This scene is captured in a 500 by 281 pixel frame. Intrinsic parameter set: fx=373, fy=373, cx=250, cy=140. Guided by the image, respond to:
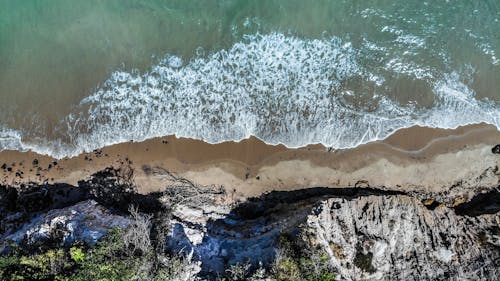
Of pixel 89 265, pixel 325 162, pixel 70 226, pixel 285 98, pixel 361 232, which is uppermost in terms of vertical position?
pixel 285 98

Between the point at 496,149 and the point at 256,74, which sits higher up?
the point at 256,74

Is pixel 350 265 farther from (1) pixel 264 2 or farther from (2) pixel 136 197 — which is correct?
(1) pixel 264 2

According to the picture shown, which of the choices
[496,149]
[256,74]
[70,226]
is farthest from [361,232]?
[70,226]

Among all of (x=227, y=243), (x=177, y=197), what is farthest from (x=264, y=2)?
(x=227, y=243)

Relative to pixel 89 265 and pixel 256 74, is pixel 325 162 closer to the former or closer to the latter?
pixel 256 74

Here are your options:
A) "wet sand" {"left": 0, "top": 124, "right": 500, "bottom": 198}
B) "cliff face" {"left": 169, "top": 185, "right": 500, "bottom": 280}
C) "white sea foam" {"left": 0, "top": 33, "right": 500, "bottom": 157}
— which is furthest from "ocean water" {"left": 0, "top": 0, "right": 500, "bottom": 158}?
"cliff face" {"left": 169, "top": 185, "right": 500, "bottom": 280}

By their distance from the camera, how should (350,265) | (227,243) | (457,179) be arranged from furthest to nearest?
(457,179)
(227,243)
(350,265)

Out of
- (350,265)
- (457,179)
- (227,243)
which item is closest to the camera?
(350,265)
